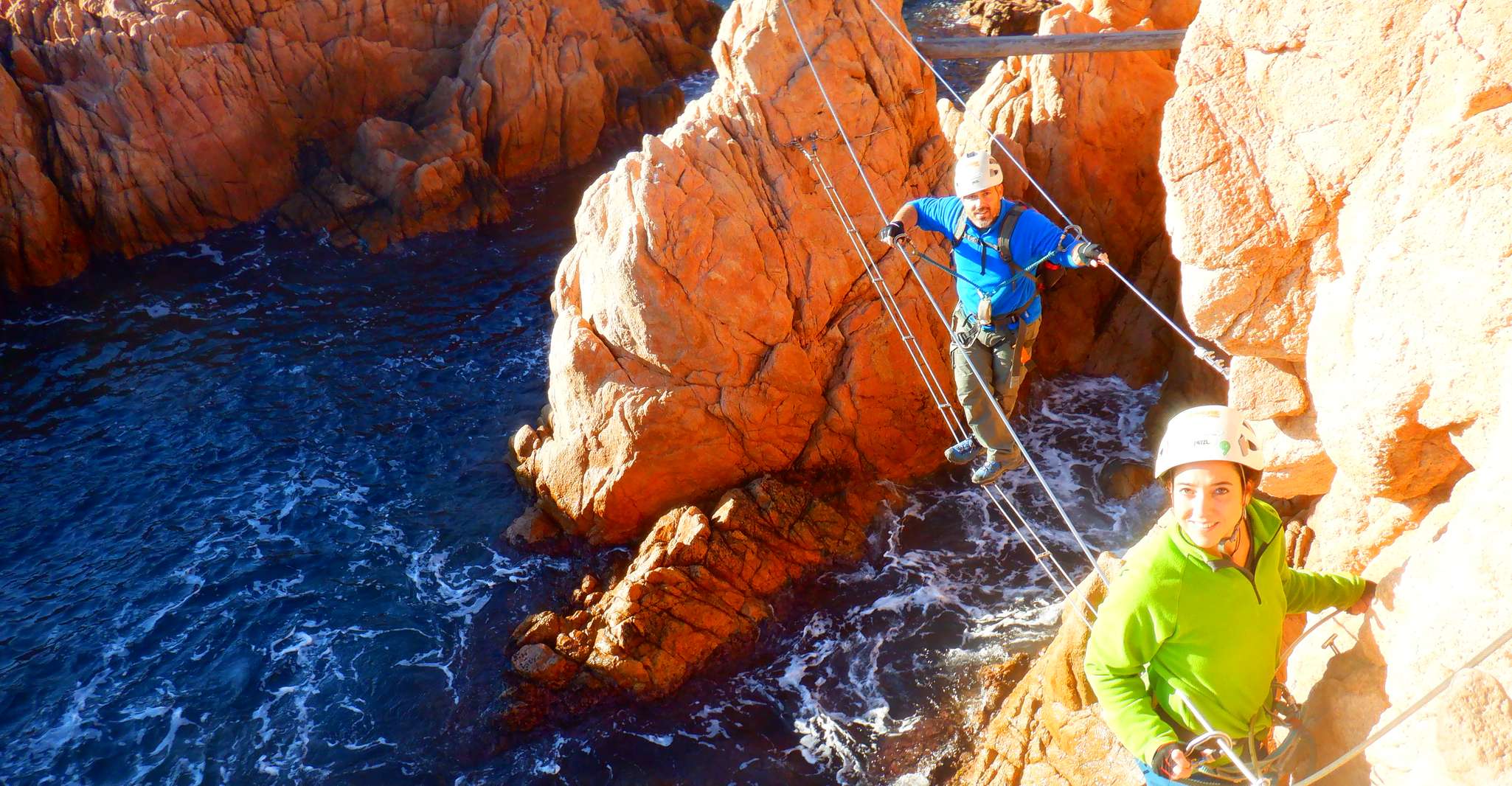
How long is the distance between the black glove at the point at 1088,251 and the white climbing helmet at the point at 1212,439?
11.0ft

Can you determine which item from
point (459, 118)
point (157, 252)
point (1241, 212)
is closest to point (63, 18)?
point (157, 252)

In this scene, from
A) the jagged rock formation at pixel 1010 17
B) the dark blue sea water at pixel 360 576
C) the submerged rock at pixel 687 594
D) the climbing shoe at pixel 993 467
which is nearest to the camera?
the climbing shoe at pixel 993 467

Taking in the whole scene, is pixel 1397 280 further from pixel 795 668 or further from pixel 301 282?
pixel 301 282

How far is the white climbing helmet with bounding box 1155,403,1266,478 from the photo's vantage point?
4.54 meters

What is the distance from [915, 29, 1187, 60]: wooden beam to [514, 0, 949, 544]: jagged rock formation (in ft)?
1.57

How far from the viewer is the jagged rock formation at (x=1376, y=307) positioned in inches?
182

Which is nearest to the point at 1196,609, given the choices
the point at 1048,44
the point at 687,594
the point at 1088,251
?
the point at 1088,251

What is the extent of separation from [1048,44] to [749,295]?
516 cm

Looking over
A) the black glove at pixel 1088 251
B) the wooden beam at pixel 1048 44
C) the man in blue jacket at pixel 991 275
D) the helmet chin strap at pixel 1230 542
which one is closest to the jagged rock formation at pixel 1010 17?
the wooden beam at pixel 1048 44

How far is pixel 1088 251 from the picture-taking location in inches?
310

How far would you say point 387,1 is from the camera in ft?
79.7

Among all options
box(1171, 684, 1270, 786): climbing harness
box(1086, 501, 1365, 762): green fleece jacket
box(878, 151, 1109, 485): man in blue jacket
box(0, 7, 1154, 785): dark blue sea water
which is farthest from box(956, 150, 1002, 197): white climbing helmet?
box(0, 7, 1154, 785): dark blue sea water

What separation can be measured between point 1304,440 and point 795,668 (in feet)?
21.7

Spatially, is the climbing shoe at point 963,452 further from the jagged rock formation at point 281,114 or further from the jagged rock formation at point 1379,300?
A: the jagged rock formation at point 281,114
